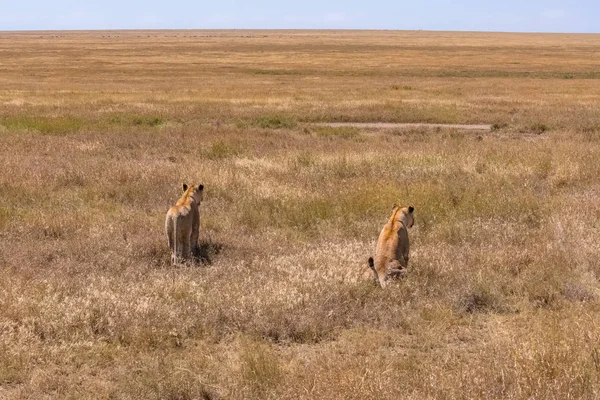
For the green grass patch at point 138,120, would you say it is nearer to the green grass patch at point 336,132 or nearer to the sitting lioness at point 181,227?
the green grass patch at point 336,132

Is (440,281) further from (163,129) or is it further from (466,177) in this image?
(163,129)

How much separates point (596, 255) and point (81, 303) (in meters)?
6.13

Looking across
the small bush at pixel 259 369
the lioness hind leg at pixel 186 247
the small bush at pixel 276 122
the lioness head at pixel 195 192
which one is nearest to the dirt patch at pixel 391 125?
the small bush at pixel 276 122

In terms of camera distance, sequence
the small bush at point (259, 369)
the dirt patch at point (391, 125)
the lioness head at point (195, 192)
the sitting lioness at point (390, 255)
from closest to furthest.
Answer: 1. the small bush at point (259, 369)
2. the sitting lioness at point (390, 255)
3. the lioness head at point (195, 192)
4. the dirt patch at point (391, 125)

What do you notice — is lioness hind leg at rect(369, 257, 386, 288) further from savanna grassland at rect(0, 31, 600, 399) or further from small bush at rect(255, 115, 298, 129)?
small bush at rect(255, 115, 298, 129)

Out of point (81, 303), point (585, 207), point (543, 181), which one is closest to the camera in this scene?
point (81, 303)

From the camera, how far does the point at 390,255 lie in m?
7.90

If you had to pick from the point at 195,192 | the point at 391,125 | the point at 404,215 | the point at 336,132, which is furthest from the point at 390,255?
the point at 391,125

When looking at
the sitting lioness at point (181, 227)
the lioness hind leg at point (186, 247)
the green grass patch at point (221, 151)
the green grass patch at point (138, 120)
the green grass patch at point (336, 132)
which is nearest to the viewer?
the sitting lioness at point (181, 227)

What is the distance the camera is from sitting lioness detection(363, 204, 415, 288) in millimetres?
7809

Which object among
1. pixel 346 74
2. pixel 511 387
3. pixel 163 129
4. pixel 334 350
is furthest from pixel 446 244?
pixel 346 74

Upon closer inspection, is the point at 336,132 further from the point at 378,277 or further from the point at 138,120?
the point at 378,277

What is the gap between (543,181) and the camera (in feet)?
47.5

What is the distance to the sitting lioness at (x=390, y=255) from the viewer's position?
7.81 meters
